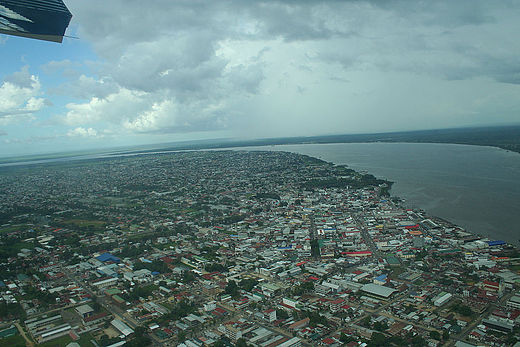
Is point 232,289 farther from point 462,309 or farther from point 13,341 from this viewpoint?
point 462,309

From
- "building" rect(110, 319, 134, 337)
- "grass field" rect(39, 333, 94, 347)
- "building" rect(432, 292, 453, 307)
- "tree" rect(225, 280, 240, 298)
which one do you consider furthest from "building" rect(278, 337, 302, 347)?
"grass field" rect(39, 333, 94, 347)

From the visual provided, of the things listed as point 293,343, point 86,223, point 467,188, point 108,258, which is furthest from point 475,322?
point 86,223

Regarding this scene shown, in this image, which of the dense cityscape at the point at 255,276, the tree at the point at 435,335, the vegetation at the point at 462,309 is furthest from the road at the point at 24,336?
the vegetation at the point at 462,309

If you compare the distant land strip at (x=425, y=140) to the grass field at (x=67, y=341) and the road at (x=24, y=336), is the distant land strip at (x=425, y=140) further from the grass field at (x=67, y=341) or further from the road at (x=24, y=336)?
the road at (x=24, y=336)

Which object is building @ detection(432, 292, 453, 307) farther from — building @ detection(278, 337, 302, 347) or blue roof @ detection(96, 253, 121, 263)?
blue roof @ detection(96, 253, 121, 263)

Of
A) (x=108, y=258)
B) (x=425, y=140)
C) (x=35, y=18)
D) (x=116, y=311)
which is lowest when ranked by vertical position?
(x=116, y=311)

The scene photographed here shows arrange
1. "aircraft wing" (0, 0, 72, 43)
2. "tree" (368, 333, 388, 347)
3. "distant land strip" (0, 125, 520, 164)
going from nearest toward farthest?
"aircraft wing" (0, 0, 72, 43) → "tree" (368, 333, 388, 347) → "distant land strip" (0, 125, 520, 164)

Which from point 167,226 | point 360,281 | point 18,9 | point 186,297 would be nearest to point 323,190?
point 167,226

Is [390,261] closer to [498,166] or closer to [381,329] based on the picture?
Answer: [381,329]
